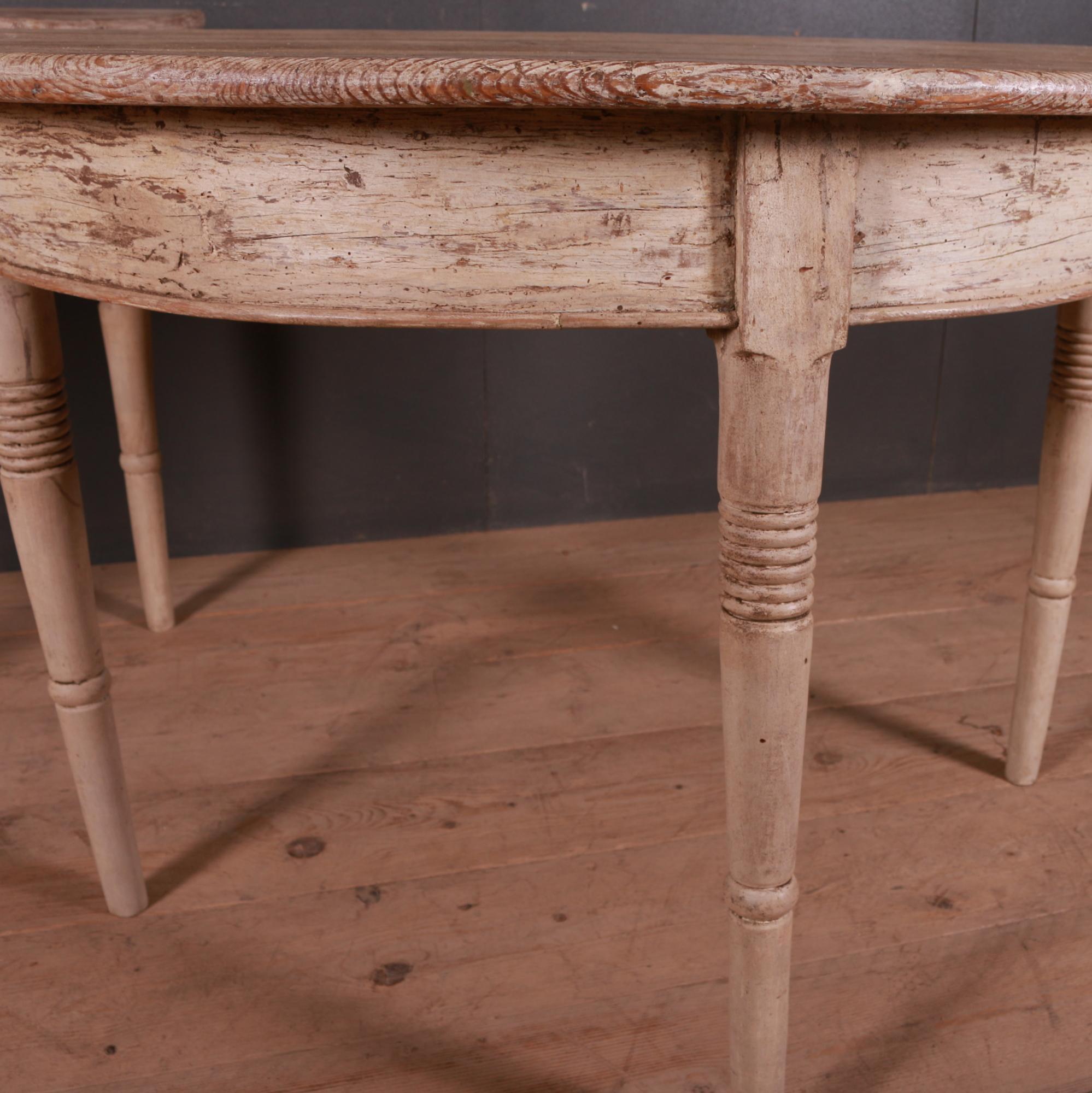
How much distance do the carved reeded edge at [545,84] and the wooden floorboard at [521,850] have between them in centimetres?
66

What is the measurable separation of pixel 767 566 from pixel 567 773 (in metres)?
0.62

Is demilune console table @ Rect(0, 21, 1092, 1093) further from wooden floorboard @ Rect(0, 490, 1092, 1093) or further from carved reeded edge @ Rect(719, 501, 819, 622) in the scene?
wooden floorboard @ Rect(0, 490, 1092, 1093)

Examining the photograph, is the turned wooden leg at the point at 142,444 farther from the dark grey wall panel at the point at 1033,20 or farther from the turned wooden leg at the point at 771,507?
the dark grey wall panel at the point at 1033,20

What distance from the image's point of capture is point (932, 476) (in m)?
2.08

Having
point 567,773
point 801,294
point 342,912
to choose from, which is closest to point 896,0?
point 567,773

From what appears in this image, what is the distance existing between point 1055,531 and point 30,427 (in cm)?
89

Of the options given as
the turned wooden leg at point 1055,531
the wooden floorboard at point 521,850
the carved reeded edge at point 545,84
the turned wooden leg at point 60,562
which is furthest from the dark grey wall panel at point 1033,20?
the turned wooden leg at point 60,562

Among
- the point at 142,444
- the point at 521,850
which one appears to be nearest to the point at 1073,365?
the point at 521,850

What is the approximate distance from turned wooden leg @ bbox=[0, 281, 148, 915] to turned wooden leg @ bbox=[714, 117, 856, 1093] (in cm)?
52

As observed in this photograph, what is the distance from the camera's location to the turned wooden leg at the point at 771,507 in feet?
1.85

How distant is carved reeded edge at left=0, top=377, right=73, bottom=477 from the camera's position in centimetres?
85

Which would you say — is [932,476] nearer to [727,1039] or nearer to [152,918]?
[727,1039]

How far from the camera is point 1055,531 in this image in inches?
42.6

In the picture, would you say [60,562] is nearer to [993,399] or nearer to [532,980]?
[532,980]
